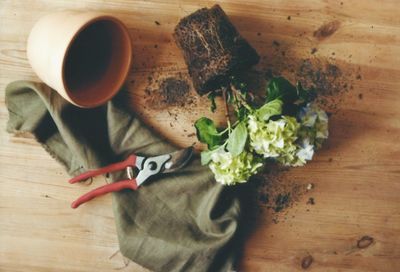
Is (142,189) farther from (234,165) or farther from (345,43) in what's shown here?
(345,43)

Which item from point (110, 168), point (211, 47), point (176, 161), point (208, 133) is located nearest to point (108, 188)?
point (110, 168)

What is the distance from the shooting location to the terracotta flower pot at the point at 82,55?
0.95 metres

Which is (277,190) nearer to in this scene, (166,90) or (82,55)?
(166,90)

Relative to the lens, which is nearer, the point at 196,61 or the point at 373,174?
the point at 196,61

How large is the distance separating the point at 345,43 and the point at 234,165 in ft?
1.43

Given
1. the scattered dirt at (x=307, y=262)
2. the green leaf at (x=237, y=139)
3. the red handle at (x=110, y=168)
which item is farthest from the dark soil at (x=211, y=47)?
the scattered dirt at (x=307, y=262)

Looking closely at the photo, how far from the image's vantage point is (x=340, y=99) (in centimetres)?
117

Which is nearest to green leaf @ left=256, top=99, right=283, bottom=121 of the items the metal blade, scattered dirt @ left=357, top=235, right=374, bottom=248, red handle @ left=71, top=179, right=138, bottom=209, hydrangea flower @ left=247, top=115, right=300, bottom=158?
hydrangea flower @ left=247, top=115, right=300, bottom=158

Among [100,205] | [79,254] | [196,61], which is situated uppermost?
[196,61]

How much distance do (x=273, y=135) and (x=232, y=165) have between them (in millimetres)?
109

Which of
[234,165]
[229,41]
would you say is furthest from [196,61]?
[234,165]

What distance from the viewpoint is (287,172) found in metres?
1.17

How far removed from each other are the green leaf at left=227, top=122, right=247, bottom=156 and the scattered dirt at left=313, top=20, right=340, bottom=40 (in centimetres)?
34

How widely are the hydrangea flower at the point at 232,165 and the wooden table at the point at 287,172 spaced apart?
0.17m
